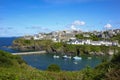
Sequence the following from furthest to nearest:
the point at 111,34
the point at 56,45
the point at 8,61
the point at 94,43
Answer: the point at 111,34
the point at 94,43
the point at 56,45
the point at 8,61

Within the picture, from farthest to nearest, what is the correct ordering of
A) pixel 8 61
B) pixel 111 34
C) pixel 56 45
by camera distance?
pixel 111 34
pixel 56 45
pixel 8 61

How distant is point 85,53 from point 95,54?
14.1 ft

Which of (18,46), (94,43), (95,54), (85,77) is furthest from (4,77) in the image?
(18,46)

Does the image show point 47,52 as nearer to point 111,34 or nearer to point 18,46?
point 18,46

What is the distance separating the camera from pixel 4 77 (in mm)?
6984

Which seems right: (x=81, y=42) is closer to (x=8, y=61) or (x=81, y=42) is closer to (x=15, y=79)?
(x=8, y=61)

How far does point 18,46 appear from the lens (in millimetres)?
123062

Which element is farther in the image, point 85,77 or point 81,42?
point 81,42

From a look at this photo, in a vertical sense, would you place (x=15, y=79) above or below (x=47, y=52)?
above

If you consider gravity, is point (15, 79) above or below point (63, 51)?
above

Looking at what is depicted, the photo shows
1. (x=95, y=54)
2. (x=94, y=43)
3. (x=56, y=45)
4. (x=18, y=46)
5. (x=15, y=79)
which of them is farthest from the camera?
(x=18, y=46)

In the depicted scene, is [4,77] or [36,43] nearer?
[4,77]

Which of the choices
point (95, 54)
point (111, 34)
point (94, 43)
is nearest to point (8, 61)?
point (95, 54)

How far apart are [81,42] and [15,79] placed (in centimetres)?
11061
